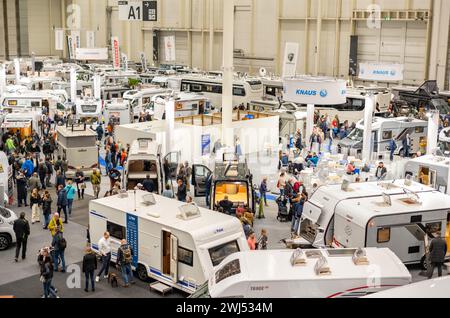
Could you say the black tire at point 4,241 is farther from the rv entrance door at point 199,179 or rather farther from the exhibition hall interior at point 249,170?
the rv entrance door at point 199,179

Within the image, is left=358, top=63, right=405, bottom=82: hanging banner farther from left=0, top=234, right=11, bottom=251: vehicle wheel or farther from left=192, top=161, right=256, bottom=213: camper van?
left=0, top=234, right=11, bottom=251: vehicle wheel

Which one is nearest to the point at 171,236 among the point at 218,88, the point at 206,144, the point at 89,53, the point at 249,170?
the point at 249,170

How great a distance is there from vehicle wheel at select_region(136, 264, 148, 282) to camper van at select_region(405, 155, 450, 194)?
9232 mm

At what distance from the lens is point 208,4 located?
46656 millimetres

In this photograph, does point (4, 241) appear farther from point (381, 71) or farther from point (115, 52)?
point (115, 52)

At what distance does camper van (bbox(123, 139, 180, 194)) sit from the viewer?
58.0ft

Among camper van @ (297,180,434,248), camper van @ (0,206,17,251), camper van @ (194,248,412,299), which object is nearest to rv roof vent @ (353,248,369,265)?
camper van @ (194,248,412,299)

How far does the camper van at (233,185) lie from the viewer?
15.9 meters

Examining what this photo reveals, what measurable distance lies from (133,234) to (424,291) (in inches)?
281

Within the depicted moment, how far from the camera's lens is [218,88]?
3659cm

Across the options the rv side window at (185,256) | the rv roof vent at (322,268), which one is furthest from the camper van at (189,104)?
the rv roof vent at (322,268)

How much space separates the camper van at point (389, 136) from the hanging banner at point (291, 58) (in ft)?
24.0
